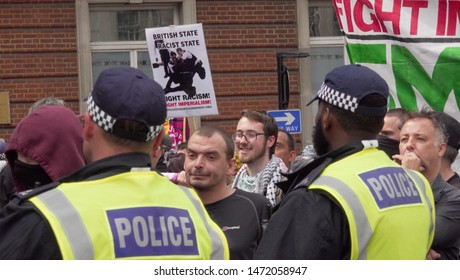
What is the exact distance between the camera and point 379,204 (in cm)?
374

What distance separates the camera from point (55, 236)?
121 inches

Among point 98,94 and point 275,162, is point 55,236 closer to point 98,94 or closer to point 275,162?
point 98,94

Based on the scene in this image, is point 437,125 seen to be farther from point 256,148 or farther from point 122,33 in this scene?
point 122,33

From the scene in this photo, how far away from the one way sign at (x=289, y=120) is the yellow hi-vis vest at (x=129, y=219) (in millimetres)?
11406

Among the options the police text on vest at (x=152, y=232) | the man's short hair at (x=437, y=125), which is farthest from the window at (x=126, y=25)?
the police text on vest at (x=152, y=232)

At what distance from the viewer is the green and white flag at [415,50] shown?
703 centimetres

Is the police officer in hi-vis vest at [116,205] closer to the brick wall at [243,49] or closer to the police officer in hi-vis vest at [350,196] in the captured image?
the police officer in hi-vis vest at [350,196]

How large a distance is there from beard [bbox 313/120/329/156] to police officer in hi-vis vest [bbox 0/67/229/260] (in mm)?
641

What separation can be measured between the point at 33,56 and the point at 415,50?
30.9 ft

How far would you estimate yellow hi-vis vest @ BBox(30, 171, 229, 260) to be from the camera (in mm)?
3086

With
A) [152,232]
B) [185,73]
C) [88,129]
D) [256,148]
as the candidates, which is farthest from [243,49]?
[152,232]

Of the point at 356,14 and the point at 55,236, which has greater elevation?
the point at 356,14
